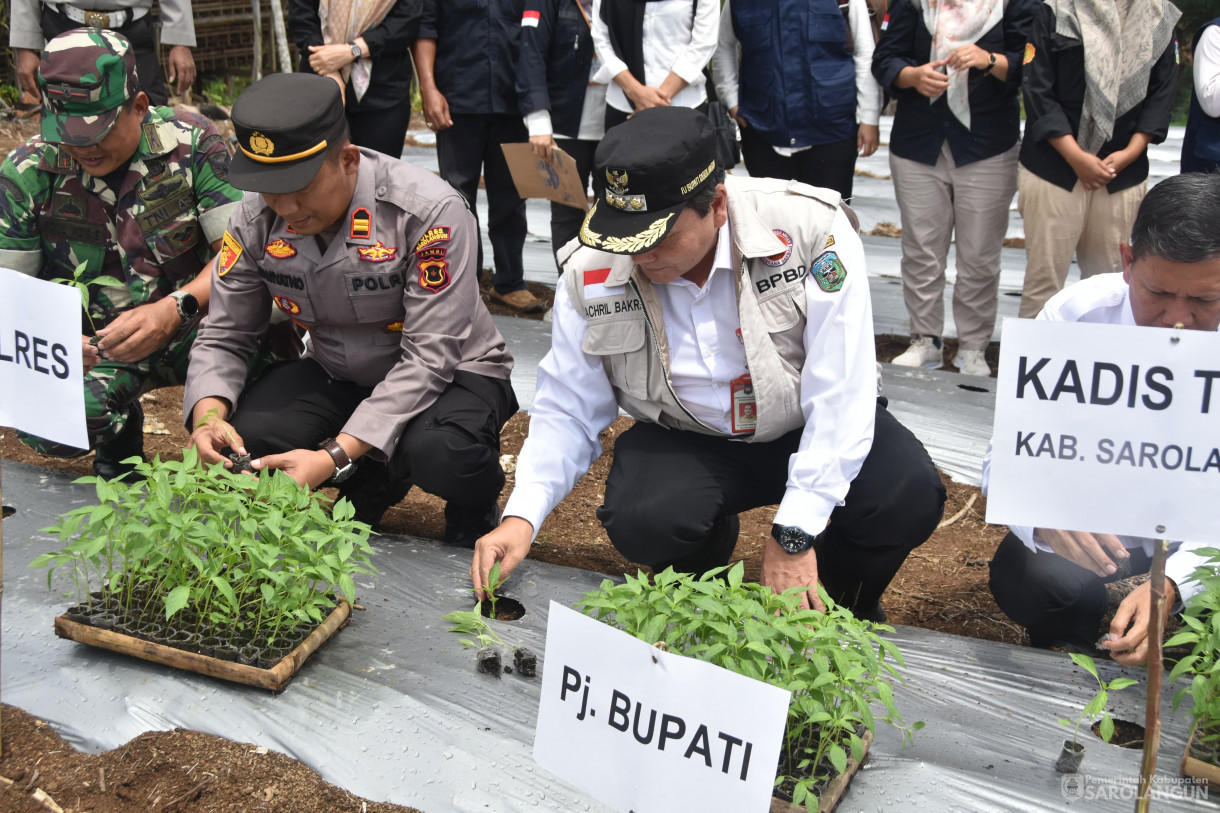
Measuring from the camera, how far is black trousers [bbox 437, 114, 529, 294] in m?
4.27

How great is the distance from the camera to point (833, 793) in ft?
5.38

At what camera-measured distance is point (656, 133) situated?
75.8 inches

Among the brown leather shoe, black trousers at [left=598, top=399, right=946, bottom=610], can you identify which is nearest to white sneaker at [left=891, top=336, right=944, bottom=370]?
the brown leather shoe

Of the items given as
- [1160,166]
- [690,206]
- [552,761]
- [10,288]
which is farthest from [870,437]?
[1160,166]

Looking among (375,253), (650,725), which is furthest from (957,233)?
(650,725)

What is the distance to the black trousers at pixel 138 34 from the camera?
13.1 feet

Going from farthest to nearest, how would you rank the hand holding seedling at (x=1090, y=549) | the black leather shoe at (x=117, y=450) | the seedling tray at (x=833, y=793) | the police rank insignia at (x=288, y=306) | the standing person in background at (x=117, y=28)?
1. the standing person in background at (x=117, y=28)
2. the black leather shoe at (x=117, y=450)
3. the police rank insignia at (x=288, y=306)
4. the hand holding seedling at (x=1090, y=549)
5. the seedling tray at (x=833, y=793)

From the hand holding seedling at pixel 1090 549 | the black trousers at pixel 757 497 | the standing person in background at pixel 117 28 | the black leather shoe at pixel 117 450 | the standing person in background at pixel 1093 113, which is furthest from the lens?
the standing person in background at pixel 117 28

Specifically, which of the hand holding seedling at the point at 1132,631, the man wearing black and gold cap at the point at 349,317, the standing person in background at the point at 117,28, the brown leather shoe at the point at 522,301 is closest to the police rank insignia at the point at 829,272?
the hand holding seedling at the point at 1132,631

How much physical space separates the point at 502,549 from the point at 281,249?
1.01 m

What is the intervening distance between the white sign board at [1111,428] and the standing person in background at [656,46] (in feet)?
8.51

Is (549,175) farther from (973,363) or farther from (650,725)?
(650,725)

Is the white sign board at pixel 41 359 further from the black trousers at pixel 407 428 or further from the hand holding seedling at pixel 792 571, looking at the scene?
the hand holding seedling at pixel 792 571

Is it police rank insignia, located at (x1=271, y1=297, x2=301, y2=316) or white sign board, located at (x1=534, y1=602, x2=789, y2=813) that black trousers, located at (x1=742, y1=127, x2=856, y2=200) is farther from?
white sign board, located at (x1=534, y1=602, x2=789, y2=813)
